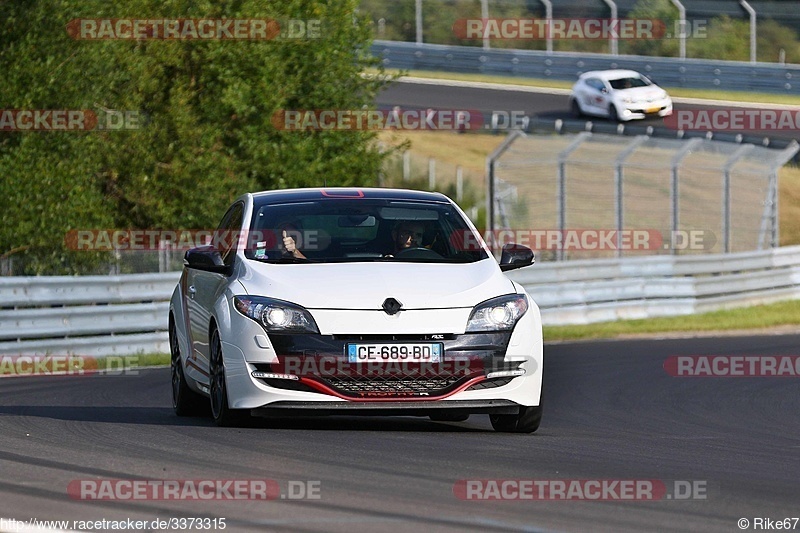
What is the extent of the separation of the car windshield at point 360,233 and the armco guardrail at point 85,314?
7.87 metres

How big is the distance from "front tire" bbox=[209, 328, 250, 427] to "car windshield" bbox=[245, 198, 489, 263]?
62cm

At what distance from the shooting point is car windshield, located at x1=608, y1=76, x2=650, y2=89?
42.8m

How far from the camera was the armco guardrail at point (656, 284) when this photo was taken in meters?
22.9

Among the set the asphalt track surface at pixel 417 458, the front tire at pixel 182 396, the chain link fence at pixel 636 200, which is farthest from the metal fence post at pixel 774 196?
the front tire at pixel 182 396

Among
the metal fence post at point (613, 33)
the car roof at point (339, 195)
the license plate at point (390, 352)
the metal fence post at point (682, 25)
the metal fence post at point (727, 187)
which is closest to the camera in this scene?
the license plate at point (390, 352)

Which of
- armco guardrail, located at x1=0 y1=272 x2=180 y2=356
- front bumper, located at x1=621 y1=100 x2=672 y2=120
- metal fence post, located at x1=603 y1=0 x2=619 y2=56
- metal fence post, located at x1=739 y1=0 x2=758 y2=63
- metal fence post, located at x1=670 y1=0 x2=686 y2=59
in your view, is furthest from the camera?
metal fence post, located at x1=603 y1=0 x2=619 y2=56

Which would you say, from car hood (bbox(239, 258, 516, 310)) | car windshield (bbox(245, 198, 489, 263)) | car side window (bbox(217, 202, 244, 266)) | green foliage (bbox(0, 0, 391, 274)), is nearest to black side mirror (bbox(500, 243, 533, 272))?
car windshield (bbox(245, 198, 489, 263))

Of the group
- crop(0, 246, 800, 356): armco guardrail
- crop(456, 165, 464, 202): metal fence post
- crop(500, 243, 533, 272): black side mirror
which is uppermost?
crop(500, 243, 533, 272): black side mirror

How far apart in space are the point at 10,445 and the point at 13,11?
592 inches

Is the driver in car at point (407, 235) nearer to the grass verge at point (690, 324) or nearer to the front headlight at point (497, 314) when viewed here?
the front headlight at point (497, 314)

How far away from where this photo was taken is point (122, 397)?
12969 millimetres

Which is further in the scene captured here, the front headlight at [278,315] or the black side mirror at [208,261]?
the black side mirror at [208,261]

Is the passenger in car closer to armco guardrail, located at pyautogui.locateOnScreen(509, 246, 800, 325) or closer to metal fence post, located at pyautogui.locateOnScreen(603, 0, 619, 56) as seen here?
armco guardrail, located at pyautogui.locateOnScreen(509, 246, 800, 325)

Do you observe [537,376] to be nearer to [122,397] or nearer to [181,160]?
[122,397]
